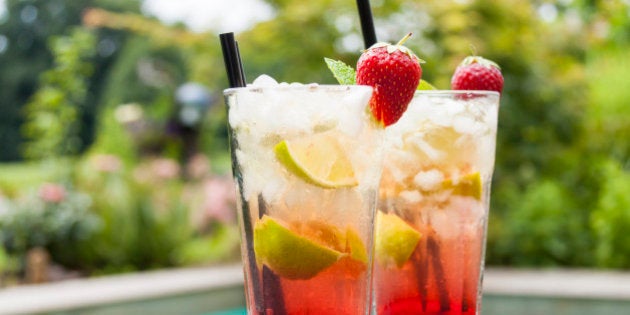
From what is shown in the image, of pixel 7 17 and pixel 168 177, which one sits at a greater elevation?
pixel 7 17

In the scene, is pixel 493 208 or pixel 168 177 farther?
pixel 168 177

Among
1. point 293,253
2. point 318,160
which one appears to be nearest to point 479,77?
point 318,160

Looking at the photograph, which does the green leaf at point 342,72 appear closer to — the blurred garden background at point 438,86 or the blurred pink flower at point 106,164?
the blurred garden background at point 438,86

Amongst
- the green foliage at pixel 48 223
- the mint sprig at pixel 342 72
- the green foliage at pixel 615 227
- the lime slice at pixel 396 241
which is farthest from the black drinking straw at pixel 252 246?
the green foliage at pixel 48 223

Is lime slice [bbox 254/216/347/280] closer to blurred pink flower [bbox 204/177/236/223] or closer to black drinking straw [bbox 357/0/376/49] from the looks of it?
black drinking straw [bbox 357/0/376/49]

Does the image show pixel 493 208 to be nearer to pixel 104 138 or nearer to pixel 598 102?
pixel 598 102

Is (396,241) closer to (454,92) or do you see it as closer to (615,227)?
(454,92)

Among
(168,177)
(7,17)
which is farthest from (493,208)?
(7,17)
